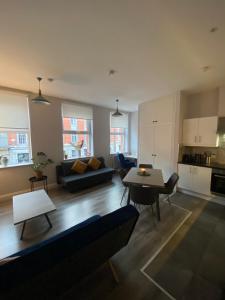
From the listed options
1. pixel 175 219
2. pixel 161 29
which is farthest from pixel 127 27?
pixel 175 219

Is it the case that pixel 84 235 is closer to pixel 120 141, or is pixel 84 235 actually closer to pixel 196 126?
pixel 196 126

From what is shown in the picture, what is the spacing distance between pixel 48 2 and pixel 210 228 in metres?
3.66

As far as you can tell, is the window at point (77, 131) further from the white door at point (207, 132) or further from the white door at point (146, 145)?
the white door at point (207, 132)

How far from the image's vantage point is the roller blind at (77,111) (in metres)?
4.50

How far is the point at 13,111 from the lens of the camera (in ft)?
11.7

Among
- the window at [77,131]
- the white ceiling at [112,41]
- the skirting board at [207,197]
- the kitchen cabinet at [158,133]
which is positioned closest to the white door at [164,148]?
the kitchen cabinet at [158,133]

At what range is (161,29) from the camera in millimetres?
1626

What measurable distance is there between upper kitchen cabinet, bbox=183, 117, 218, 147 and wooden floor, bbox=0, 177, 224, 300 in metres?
1.42

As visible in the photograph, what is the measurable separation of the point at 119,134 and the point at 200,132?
11.4 feet

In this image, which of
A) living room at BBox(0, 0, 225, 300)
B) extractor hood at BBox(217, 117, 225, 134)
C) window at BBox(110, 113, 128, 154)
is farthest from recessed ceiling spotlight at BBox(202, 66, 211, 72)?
window at BBox(110, 113, 128, 154)

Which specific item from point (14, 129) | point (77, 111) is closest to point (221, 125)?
point (77, 111)

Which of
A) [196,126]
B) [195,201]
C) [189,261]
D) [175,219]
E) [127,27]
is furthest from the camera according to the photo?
[196,126]

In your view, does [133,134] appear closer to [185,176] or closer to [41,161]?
[185,176]

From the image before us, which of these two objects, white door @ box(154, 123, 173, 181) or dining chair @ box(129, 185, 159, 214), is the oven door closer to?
white door @ box(154, 123, 173, 181)
